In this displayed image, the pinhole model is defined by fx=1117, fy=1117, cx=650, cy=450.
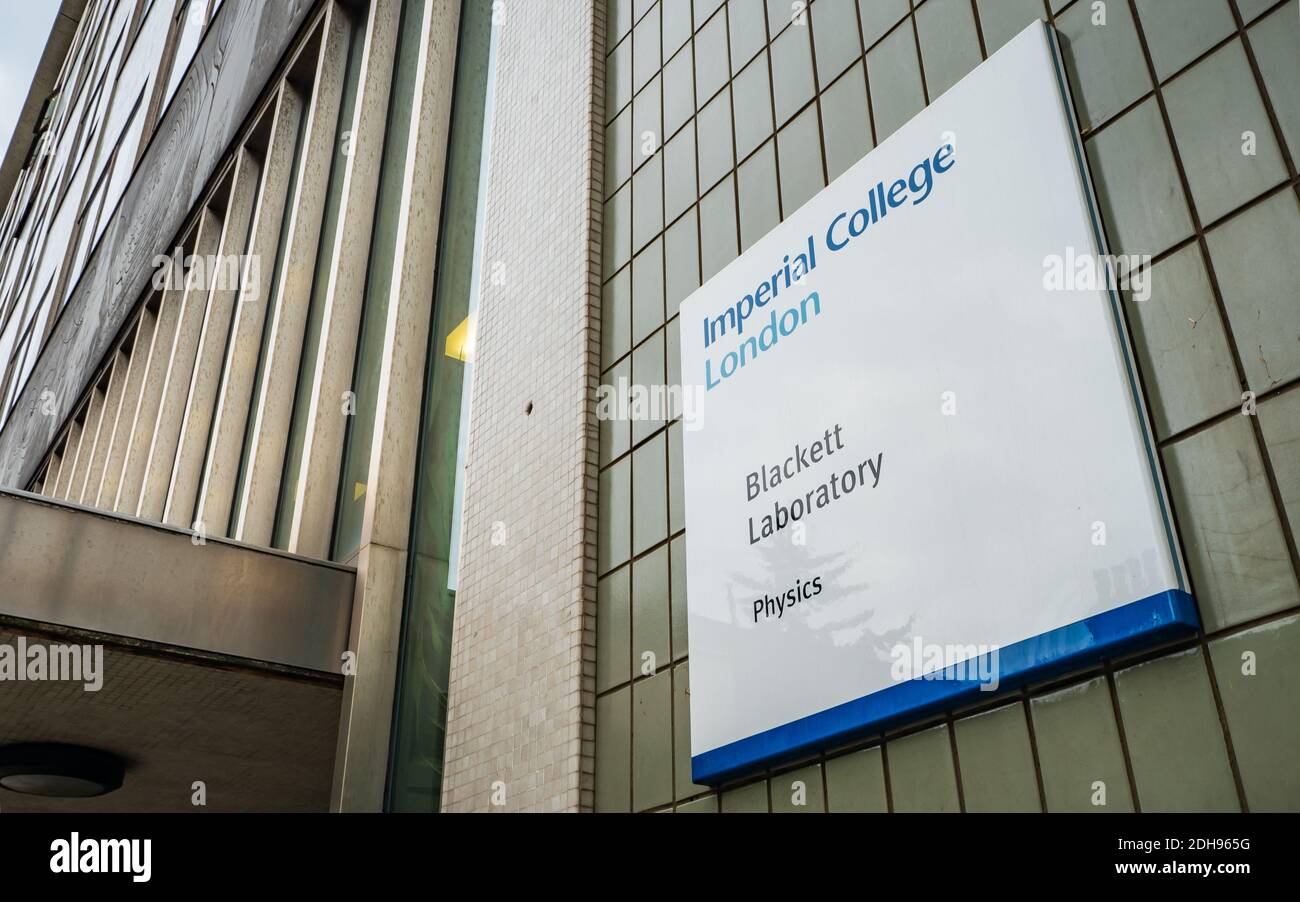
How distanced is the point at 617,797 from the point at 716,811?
623 millimetres

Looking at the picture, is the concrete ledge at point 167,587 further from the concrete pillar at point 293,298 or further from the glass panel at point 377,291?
the concrete pillar at point 293,298

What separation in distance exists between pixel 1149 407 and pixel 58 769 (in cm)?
635

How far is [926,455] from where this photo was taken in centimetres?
345

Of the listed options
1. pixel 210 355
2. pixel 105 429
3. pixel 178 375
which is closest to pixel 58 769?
pixel 210 355

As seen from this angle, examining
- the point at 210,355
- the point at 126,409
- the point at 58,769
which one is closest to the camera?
the point at 58,769

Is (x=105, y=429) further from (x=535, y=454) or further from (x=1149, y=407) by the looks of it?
(x=1149, y=407)

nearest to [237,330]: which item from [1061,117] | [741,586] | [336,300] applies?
[336,300]

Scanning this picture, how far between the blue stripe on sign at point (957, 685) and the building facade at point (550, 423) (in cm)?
7

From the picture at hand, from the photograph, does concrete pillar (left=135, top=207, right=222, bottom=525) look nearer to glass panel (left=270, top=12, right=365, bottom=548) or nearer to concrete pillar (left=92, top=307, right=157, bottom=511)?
concrete pillar (left=92, top=307, right=157, bottom=511)

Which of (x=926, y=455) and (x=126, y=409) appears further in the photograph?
(x=126, y=409)

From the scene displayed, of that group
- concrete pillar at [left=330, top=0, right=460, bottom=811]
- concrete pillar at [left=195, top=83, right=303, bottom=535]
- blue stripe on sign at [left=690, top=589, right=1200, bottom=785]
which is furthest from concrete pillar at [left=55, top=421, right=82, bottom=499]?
blue stripe on sign at [left=690, top=589, right=1200, bottom=785]

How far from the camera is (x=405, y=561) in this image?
630 centimetres
